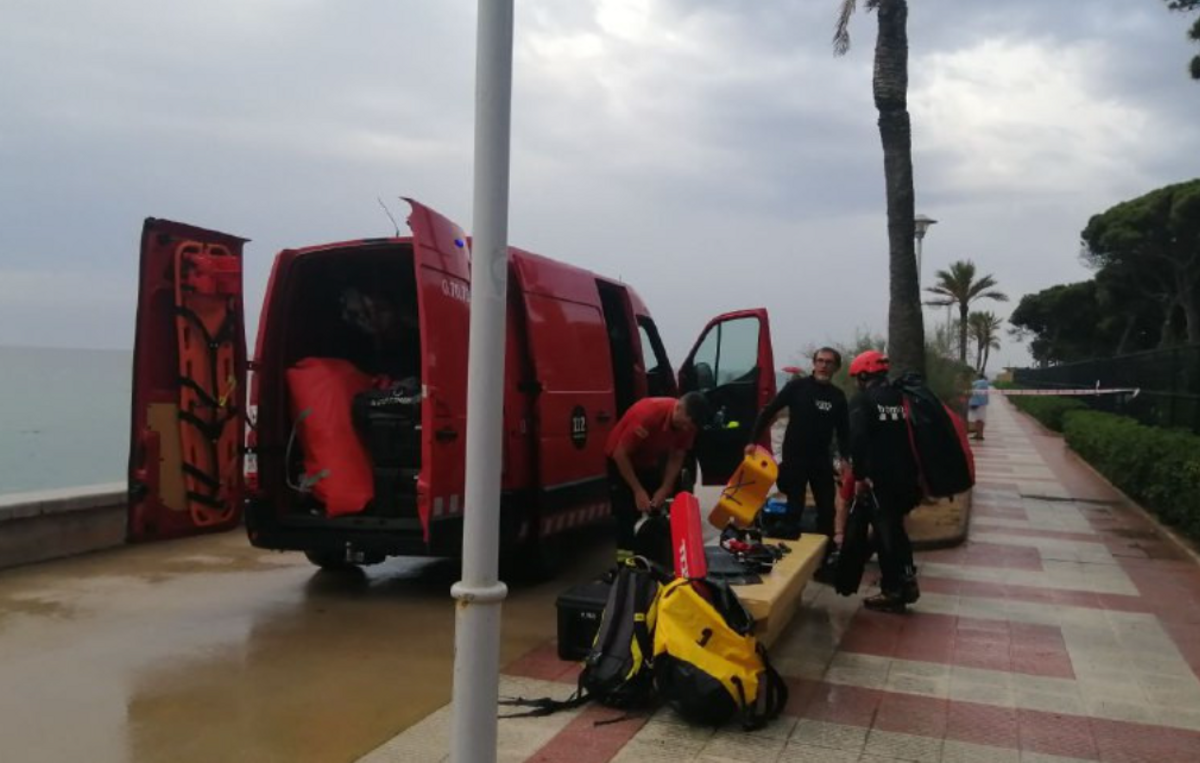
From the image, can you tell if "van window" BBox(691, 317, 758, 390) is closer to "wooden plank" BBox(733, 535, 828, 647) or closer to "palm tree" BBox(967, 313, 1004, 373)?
"wooden plank" BBox(733, 535, 828, 647)

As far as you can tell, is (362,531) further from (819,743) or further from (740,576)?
(819,743)

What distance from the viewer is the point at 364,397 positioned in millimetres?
6434

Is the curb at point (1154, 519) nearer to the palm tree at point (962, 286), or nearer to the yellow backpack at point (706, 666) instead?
the yellow backpack at point (706, 666)

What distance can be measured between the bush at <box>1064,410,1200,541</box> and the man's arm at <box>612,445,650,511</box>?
555 centimetres

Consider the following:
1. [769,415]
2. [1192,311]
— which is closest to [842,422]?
[769,415]

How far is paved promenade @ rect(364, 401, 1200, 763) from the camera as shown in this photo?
3896 mm

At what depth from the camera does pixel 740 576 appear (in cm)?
502

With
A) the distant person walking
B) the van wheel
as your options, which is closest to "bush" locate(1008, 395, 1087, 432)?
the distant person walking

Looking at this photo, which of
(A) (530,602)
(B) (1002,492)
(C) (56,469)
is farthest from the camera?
(B) (1002,492)

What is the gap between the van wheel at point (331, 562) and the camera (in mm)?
7129

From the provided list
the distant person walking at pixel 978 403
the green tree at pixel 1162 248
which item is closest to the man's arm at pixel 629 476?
the distant person walking at pixel 978 403

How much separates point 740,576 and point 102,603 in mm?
4239

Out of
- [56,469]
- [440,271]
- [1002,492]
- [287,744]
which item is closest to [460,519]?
[440,271]

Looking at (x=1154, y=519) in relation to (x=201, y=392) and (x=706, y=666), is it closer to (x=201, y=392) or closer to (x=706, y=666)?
(x=706, y=666)
